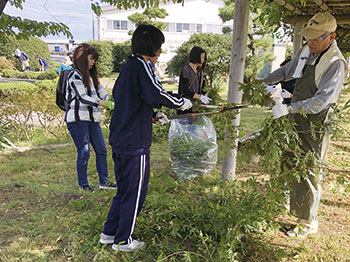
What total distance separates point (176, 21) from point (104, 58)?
49.7 feet

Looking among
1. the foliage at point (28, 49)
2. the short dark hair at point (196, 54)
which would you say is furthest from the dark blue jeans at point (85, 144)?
the foliage at point (28, 49)

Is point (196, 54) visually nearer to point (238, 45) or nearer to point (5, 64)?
point (238, 45)

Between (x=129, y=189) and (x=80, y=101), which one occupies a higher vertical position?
(x=80, y=101)

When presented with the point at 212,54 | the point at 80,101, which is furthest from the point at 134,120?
the point at 212,54

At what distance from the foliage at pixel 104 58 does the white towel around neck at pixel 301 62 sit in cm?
1693

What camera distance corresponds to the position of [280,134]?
2.30 m

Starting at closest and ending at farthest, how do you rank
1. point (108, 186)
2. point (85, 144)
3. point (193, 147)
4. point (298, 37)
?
point (85, 144) → point (108, 186) → point (193, 147) → point (298, 37)

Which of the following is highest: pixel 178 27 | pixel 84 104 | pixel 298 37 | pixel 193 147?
pixel 178 27

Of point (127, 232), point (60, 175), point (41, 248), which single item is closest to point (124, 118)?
point (127, 232)

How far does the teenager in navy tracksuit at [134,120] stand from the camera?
2213 millimetres

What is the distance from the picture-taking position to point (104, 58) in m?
18.8

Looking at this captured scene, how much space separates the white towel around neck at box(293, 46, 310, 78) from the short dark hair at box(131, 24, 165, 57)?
4.42 ft

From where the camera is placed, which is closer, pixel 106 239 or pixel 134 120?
pixel 134 120

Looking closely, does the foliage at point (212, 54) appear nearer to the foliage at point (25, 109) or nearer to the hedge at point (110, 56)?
the foliage at point (25, 109)
